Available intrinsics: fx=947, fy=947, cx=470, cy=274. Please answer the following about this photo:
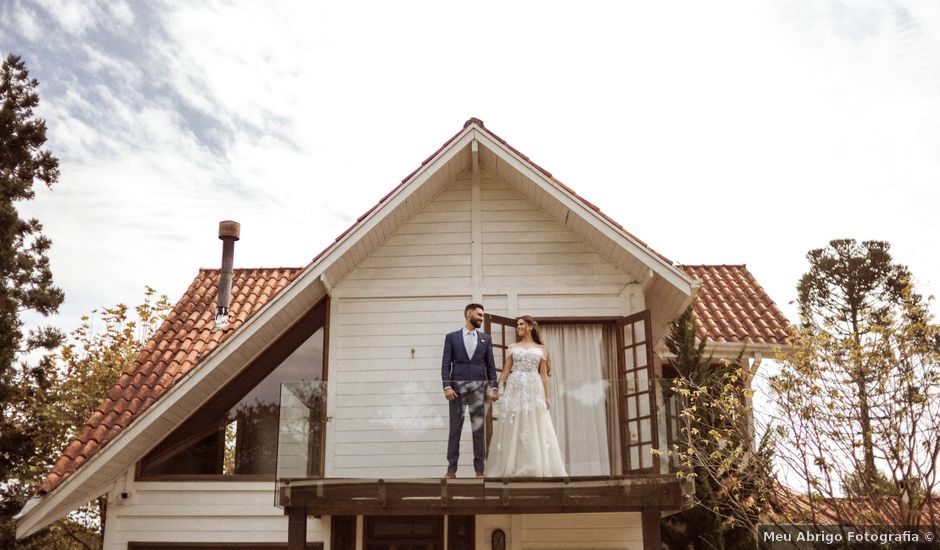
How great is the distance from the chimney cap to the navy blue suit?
15.8ft

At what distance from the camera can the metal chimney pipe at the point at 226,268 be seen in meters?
14.3

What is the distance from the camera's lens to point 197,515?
12344mm

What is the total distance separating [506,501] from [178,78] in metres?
9.11

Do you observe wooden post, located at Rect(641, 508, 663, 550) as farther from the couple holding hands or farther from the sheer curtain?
the couple holding hands

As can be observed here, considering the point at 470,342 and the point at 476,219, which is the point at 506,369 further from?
the point at 476,219

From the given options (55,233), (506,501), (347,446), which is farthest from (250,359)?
(55,233)

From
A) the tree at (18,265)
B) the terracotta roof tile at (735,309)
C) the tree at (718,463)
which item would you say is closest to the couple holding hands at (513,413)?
the tree at (718,463)

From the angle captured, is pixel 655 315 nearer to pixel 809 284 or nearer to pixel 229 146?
pixel 229 146

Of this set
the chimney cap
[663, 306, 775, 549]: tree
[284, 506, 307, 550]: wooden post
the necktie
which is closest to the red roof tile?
the chimney cap

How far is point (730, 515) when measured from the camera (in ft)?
42.6

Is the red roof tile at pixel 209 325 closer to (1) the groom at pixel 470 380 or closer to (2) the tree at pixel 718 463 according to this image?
(2) the tree at pixel 718 463

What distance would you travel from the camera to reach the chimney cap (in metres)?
14.5

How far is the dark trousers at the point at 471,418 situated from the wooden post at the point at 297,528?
67.6 inches

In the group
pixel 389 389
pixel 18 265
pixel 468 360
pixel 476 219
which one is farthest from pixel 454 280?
pixel 18 265
